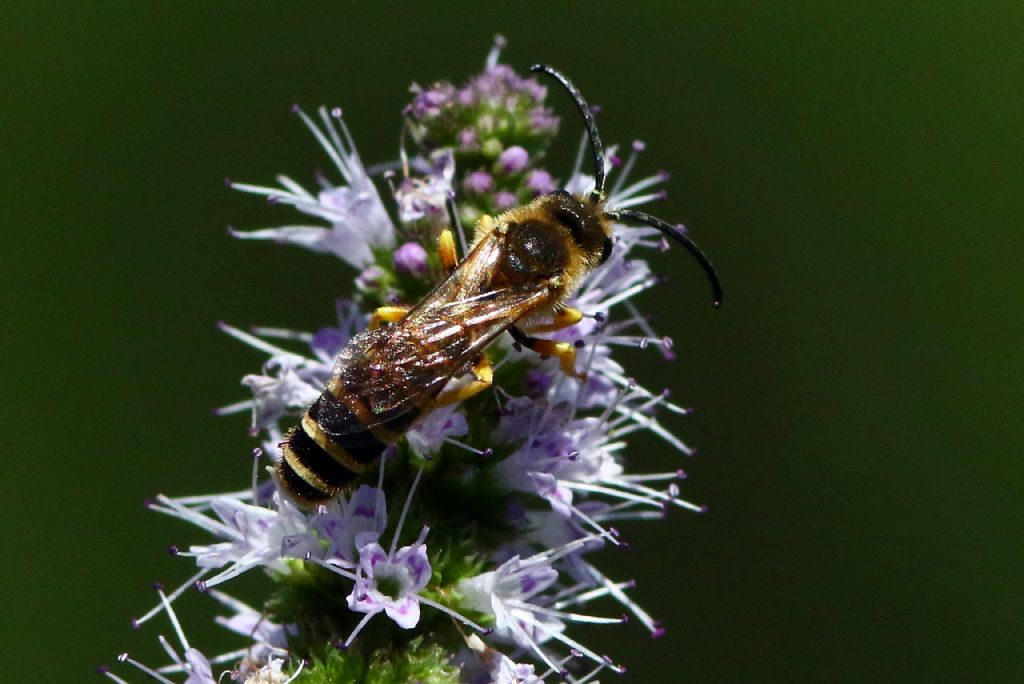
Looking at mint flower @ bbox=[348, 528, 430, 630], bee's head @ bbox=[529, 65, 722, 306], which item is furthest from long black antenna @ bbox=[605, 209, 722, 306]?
mint flower @ bbox=[348, 528, 430, 630]

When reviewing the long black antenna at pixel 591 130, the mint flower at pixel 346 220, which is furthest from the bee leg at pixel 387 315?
the long black antenna at pixel 591 130

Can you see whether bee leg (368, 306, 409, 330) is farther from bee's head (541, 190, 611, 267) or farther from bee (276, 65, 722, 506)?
bee's head (541, 190, 611, 267)

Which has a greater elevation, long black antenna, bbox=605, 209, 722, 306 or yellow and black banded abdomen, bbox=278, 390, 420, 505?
long black antenna, bbox=605, 209, 722, 306

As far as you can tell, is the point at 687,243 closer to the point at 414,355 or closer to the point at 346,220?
the point at 414,355

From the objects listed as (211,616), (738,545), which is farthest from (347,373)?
(738,545)

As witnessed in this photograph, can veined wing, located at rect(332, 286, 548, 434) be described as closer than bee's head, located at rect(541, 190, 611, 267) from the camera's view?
Yes

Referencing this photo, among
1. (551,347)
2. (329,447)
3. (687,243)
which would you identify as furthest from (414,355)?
(687,243)

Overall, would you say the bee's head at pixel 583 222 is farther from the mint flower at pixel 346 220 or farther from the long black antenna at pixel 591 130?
the mint flower at pixel 346 220

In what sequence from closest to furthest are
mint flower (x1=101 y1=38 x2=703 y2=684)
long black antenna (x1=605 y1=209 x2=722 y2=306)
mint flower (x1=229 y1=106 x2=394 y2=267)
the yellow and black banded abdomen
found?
the yellow and black banded abdomen → mint flower (x1=101 y1=38 x2=703 y2=684) → long black antenna (x1=605 y1=209 x2=722 y2=306) → mint flower (x1=229 y1=106 x2=394 y2=267)

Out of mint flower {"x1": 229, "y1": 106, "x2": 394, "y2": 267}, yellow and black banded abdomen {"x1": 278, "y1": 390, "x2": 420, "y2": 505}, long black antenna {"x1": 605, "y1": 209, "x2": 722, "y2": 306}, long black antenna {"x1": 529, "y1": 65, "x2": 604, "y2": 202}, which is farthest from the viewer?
mint flower {"x1": 229, "y1": 106, "x2": 394, "y2": 267}
